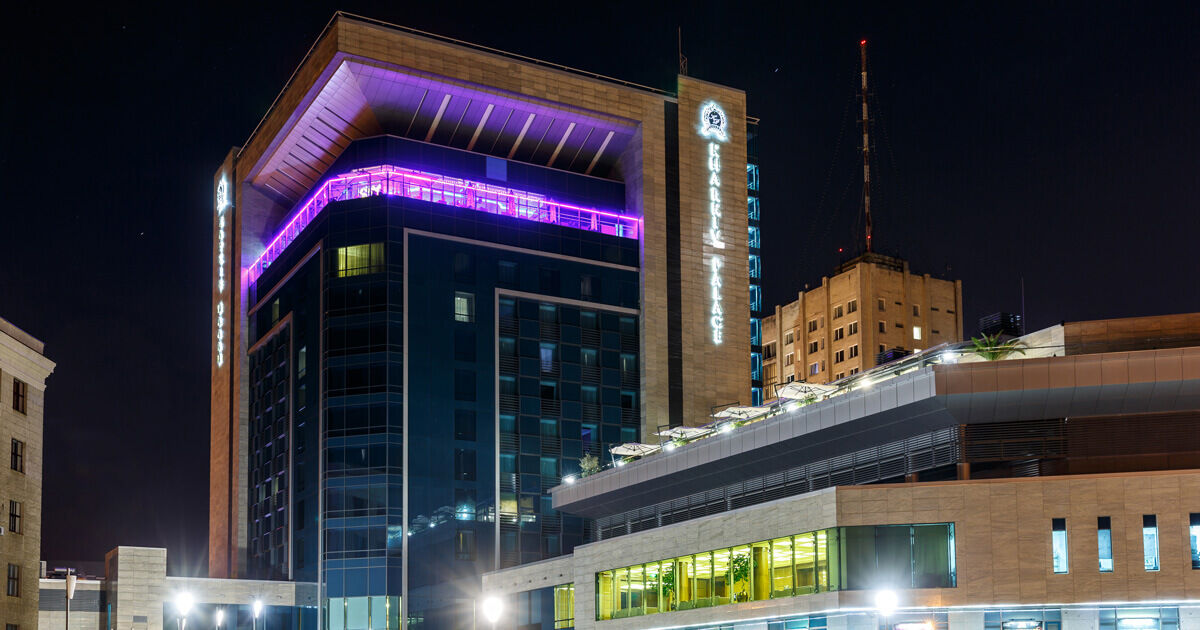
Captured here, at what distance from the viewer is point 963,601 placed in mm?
59812

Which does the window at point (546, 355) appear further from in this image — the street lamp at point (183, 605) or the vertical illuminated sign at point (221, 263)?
the vertical illuminated sign at point (221, 263)

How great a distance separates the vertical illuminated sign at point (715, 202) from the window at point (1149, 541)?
64.5 meters

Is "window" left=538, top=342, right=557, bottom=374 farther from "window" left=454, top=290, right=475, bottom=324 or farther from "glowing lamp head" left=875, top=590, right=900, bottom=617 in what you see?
"glowing lamp head" left=875, top=590, right=900, bottom=617

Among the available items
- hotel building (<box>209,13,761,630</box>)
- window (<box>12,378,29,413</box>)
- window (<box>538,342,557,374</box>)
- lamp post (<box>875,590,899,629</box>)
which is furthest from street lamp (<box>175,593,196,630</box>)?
lamp post (<box>875,590,899,629</box>)

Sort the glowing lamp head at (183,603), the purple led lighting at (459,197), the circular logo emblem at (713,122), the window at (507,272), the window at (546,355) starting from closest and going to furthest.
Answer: the glowing lamp head at (183,603)
the purple led lighting at (459,197)
the window at (507,272)
the window at (546,355)
the circular logo emblem at (713,122)

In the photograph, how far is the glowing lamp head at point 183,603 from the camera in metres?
104

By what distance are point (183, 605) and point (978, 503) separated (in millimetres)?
65574

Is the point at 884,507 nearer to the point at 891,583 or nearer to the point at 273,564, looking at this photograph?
the point at 891,583

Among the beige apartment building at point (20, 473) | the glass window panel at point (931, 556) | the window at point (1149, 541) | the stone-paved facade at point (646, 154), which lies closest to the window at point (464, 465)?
the stone-paved facade at point (646, 154)

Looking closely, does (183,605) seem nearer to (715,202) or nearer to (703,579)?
(703,579)

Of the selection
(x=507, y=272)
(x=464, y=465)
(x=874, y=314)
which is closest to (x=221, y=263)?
(x=507, y=272)

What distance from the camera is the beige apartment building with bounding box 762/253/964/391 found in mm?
188875

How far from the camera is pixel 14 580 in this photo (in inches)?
2938

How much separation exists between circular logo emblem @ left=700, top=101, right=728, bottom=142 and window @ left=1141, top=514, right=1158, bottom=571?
7167 centimetres
